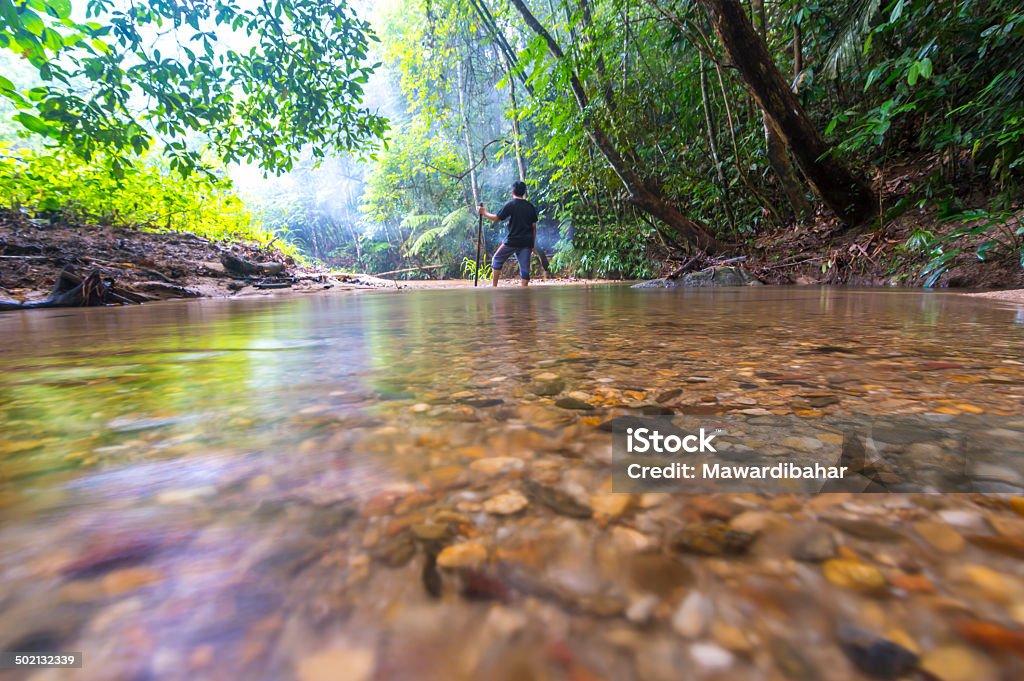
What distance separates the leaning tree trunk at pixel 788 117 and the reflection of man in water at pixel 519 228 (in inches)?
129

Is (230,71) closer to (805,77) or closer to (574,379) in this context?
(574,379)

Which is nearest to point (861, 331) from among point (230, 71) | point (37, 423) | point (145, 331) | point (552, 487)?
point (552, 487)

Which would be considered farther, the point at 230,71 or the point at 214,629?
the point at 230,71

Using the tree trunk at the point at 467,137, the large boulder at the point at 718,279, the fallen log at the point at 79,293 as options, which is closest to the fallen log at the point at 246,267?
the fallen log at the point at 79,293

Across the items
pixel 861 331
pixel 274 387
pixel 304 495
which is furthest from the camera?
pixel 861 331

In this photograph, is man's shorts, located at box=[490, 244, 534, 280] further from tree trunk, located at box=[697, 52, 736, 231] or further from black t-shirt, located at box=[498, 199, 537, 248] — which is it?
tree trunk, located at box=[697, 52, 736, 231]

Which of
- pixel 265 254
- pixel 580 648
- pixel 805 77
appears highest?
pixel 805 77

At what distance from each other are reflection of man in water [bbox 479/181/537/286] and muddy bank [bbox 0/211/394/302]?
8.32ft

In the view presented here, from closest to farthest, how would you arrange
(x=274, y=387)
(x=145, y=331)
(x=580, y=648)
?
(x=580, y=648) < (x=274, y=387) < (x=145, y=331)

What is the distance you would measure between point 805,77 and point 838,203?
1377 millimetres

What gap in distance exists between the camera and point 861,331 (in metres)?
1.22

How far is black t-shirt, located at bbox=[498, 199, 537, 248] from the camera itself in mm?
6660

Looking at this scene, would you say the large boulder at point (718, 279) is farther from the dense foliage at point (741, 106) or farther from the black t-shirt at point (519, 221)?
the black t-shirt at point (519, 221)

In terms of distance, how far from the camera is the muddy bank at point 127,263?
418 cm
